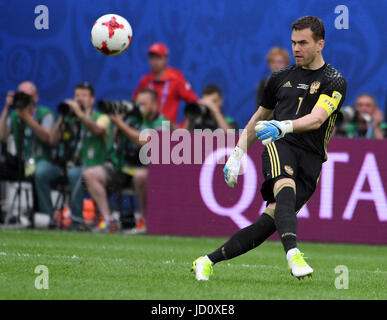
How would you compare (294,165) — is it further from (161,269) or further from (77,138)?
(77,138)

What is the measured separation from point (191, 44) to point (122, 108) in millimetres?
2870

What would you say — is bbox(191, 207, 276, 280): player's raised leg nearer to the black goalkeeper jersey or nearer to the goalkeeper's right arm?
the goalkeeper's right arm

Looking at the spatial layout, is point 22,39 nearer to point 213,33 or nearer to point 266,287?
point 213,33

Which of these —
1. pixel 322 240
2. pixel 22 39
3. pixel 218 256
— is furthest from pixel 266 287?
pixel 22 39

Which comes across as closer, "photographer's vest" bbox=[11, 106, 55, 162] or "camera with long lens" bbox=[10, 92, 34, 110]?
"camera with long lens" bbox=[10, 92, 34, 110]

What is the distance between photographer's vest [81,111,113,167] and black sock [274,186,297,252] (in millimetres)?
6798

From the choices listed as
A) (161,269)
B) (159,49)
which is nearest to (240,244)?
(161,269)

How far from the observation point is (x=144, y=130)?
12.8m

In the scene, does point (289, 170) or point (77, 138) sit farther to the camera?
point (77, 138)

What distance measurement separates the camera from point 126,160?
12.9 m

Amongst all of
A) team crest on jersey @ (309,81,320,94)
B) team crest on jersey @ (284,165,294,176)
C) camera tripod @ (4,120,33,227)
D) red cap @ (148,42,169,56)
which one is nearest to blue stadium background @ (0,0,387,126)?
red cap @ (148,42,169,56)

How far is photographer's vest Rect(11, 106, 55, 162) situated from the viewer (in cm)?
1328

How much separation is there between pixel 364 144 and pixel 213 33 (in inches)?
157
